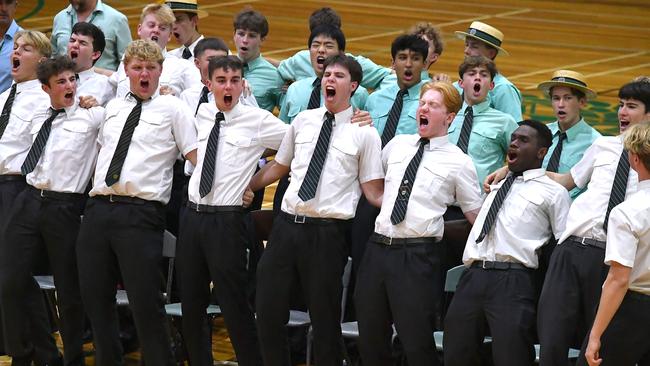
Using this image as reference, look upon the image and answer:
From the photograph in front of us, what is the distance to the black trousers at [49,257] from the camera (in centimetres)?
825

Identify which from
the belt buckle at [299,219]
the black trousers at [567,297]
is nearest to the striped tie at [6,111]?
the belt buckle at [299,219]

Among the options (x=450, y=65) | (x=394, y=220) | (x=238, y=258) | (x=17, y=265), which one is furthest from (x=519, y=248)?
(x=450, y=65)

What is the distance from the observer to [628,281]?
654 cm

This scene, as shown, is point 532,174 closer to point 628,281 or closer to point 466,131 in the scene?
point 466,131

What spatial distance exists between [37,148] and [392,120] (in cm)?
223

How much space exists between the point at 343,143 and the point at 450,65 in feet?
26.7

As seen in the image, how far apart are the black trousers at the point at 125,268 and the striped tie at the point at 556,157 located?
2.35 metres

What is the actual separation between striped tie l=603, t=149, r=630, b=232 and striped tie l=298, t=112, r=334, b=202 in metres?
1.66

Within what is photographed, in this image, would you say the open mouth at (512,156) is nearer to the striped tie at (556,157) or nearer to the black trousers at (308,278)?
the striped tie at (556,157)

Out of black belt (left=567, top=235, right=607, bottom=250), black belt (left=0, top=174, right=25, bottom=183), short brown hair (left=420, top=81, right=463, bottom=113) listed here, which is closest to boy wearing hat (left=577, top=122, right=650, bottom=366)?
black belt (left=567, top=235, right=607, bottom=250)

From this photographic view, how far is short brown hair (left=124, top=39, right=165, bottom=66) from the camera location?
8.11 m

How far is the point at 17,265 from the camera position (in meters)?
8.30

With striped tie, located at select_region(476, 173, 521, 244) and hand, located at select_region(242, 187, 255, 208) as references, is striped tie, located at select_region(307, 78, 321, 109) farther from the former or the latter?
striped tie, located at select_region(476, 173, 521, 244)

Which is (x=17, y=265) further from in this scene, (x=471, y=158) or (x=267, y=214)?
(x=471, y=158)
